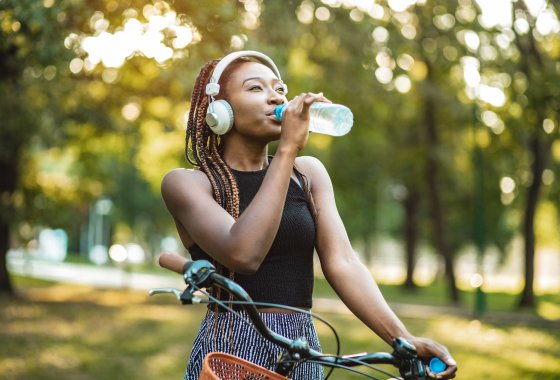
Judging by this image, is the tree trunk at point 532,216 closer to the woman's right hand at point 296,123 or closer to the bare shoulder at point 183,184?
the bare shoulder at point 183,184

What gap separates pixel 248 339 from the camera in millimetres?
2539

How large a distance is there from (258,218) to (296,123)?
0.27m

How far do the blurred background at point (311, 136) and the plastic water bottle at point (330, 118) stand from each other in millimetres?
2356

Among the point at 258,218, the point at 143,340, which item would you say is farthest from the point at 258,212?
the point at 143,340

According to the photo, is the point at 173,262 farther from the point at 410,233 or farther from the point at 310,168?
the point at 410,233

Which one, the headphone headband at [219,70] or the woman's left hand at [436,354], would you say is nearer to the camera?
the woman's left hand at [436,354]

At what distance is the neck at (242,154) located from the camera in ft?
9.00

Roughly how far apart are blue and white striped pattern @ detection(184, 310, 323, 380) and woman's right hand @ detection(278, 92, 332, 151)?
533mm

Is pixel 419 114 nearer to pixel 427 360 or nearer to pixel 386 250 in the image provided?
pixel 427 360

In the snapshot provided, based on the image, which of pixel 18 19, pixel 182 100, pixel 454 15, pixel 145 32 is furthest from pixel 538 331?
pixel 18 19

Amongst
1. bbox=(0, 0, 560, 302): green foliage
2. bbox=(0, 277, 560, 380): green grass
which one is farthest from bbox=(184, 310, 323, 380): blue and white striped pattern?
bbox=(0, 277, 560, 380): green grass

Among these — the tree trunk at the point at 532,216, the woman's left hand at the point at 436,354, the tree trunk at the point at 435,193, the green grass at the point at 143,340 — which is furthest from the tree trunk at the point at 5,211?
the woman's left hand at the point at 436,354

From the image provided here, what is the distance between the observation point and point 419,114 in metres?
31.9

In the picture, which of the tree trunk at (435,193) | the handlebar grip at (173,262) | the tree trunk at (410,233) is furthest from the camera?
the tree trunk at (410,233)
